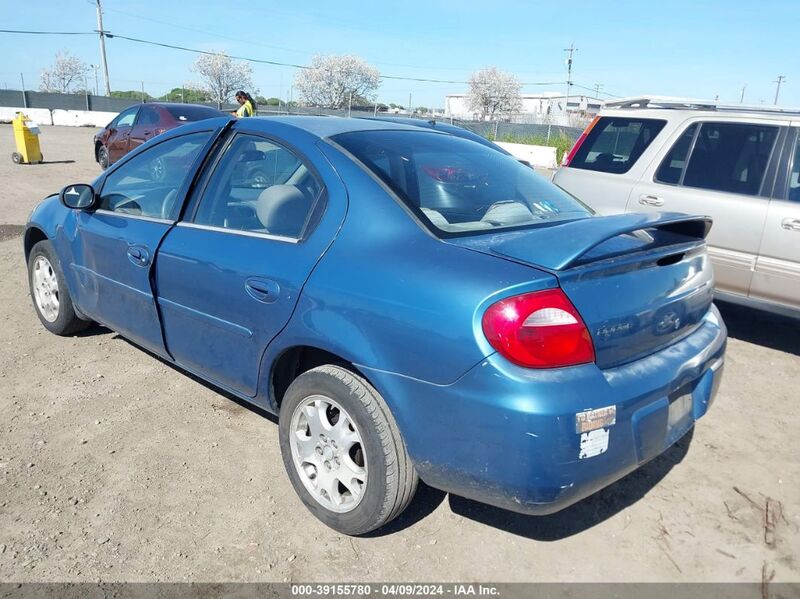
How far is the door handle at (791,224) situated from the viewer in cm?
466

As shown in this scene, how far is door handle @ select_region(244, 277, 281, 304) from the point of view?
8.66ft

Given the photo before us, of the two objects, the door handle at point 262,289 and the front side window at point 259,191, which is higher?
the front side window at point 259,191

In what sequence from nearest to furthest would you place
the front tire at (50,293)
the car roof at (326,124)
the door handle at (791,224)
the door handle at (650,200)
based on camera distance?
the car roof at (326,124), the front tire at (50,293), the door handle at (791,224), the door handle at (650,200)

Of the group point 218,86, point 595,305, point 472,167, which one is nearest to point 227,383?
point 472,167

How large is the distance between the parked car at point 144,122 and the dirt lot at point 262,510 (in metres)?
9.44

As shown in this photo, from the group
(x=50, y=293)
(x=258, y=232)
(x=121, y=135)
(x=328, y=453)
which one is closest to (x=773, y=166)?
(x=258, y=232)

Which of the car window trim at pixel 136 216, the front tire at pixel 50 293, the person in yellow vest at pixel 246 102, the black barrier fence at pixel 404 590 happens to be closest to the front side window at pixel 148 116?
the person in yellow vest at pixel 246 102

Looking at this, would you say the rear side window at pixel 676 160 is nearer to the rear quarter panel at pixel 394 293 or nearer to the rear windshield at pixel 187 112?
the rear quarter panel at pixel 394 293

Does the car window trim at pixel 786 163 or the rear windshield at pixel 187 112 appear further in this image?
the rear windshield at pixel 187 112

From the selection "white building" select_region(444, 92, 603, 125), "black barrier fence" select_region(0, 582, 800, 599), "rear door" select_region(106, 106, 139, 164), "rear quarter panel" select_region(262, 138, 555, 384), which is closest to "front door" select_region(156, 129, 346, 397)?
"rear quarter panel" select_region(262, 138, 555, 384)

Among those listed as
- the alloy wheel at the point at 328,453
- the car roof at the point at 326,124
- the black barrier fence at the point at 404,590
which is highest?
the car roof at the point at 326,124

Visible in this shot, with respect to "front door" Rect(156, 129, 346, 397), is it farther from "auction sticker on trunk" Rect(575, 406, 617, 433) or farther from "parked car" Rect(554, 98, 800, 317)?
"parked car" Rect(554, 98, 800, 317)

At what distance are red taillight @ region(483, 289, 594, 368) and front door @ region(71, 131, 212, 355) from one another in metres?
2.02

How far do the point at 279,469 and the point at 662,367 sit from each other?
→ 6.03 ft
